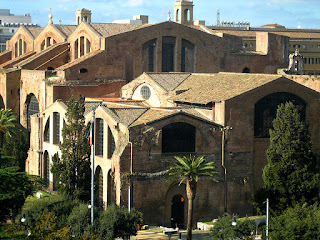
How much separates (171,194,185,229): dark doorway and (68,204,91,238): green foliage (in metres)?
8.43

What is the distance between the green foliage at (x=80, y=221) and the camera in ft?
142

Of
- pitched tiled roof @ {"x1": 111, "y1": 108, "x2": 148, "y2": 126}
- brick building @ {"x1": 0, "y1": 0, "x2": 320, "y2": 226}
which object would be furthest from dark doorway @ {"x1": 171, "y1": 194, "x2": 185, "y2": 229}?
pitched tiled roof @ {"x1": 111, "y1": 108, "x2": 148, "y2": 126}

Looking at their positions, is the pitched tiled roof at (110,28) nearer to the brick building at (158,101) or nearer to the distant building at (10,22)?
the brick building at (158,101)

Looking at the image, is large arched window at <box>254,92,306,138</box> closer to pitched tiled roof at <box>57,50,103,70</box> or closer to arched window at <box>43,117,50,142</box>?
arched window at <box>43,117,50,142</box>

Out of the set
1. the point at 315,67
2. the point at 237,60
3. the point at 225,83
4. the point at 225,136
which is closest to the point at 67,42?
the point at 237,60

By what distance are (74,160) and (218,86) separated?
12.7m

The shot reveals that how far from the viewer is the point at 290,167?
1923 inches

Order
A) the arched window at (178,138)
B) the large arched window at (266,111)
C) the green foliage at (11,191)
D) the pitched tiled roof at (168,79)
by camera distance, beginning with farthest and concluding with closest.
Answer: the pitched tiled roof at (168,79) < the large arched window at (266,111) < the arched window at (178,138) < the green foliage at (11,191)

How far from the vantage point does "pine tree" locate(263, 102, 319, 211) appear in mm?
48438

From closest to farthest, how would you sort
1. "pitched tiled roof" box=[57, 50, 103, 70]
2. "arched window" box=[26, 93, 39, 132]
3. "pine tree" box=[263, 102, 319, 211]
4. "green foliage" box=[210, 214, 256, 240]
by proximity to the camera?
"green foliage" box=[210, 214, 256, 240], "pine tree" box=[263, 102, 319, 211], "pitched tiled roof" box=[57, 50, 103, 70], "arched window" box=[26, 93, 39, 132]

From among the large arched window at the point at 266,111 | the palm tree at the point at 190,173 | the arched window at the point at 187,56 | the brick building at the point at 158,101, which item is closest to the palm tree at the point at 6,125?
the brick building at the point at 158,101

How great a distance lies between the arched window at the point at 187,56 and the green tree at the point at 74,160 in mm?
22441

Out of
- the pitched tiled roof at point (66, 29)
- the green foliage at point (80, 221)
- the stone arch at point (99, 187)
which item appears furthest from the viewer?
the pitched tiled roof at point (66, 29)

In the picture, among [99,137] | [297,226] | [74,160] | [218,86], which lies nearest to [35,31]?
[218,86]
